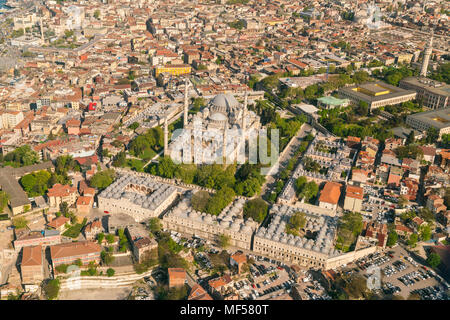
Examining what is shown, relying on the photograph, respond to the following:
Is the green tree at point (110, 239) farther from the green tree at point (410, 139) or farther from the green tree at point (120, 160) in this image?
the green tree at point (410, 139)

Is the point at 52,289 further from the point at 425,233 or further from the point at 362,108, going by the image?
the point at 362,108

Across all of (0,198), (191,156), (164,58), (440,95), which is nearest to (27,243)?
(0,198)

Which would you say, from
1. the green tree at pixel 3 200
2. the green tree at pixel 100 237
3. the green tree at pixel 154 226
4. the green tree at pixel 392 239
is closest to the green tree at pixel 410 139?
the green tree at pixel 392 239

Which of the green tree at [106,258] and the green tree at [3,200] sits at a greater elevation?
the green tree at [3,200]

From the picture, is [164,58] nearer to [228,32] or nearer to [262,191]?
[228,32]

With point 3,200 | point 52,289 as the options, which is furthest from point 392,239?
point 3,200
